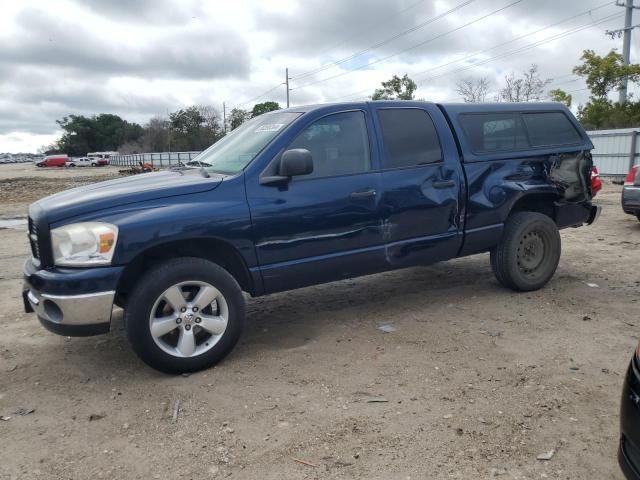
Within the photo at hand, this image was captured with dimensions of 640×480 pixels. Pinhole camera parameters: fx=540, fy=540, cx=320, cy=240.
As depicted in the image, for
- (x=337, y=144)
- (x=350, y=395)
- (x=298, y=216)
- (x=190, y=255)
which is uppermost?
(x=337, y=144)

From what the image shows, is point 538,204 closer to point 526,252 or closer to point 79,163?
point 526,252

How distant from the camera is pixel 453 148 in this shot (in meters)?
5.05

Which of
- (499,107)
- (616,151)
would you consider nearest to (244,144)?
(499,107)

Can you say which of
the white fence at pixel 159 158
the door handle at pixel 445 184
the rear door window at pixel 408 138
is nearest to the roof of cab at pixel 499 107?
the rear door window at pixel 408 138

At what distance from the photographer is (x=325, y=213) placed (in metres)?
4.27

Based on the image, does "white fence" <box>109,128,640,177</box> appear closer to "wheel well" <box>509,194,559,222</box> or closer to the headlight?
"wheel well" <box>509,194,559,222</box>

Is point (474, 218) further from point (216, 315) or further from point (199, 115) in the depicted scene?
point (199, 115)

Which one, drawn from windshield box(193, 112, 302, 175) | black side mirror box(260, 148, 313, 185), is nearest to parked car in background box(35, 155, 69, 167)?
windshield box(193, 112, 302, 175)

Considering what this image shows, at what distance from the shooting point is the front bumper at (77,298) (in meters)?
3.51

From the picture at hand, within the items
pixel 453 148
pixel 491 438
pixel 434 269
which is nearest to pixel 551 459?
pixel 491 438

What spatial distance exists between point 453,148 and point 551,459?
119 inches

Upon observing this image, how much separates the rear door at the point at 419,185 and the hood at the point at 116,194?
4.99ft

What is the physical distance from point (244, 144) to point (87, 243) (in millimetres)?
1619

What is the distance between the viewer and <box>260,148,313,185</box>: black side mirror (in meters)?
4.01
